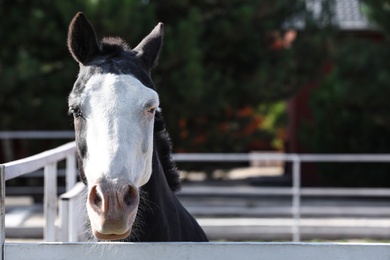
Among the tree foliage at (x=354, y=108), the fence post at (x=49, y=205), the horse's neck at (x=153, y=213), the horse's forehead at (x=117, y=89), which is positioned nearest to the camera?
the horse's forehead at (x=117, y=89)

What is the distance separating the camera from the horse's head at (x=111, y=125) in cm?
251

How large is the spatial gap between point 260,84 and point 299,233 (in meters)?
3.17

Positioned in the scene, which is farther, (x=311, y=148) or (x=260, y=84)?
(x=311, y=148)

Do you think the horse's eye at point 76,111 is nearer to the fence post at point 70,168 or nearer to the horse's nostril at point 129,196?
the horse's nostril at point 129,196

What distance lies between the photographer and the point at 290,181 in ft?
51.4

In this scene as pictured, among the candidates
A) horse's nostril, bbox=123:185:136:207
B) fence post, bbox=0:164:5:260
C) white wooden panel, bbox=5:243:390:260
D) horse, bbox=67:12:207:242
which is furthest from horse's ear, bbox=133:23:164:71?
white wooden panel, bbox=5:243:390:260

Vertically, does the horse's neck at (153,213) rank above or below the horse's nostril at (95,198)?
below

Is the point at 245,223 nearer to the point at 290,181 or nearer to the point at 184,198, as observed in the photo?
the point at 184,198

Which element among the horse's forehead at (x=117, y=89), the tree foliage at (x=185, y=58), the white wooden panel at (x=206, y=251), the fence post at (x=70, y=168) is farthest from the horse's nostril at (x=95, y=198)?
the tree foliage at (x=185, y=58)

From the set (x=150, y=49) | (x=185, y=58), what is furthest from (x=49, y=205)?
(x=185, y=58)

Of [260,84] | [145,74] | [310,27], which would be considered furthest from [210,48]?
[145,74]

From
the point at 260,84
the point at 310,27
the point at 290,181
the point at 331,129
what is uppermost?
the point at 310,27

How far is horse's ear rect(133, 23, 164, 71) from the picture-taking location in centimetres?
325

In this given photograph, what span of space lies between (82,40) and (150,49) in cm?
33
